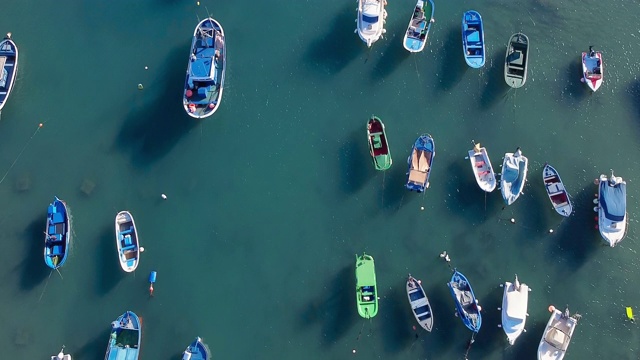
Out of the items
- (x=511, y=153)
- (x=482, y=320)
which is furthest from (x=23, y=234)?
(x=511, y=153)

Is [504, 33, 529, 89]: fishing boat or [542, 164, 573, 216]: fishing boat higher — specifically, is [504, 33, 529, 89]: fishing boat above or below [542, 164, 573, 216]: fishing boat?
above

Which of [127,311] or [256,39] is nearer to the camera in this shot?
[127,311]

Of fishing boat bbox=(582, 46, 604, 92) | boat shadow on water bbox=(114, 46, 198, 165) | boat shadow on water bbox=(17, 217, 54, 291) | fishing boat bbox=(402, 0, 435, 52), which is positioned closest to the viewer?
boat shadow on water bbox=(17, 217, 54, 291)

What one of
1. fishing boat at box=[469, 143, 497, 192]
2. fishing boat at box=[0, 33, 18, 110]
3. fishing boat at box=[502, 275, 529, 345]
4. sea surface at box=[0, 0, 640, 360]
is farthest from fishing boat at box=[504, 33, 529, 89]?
fishing boat at box=[0, 33, 18, 110]

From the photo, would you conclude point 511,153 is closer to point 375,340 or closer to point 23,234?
point 375,340

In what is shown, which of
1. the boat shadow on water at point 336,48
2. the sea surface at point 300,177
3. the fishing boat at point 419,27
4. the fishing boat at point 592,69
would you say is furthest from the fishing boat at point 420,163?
the fishing boat at point 592,69

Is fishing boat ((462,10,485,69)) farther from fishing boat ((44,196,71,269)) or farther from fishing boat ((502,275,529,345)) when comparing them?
fishing boat ((44,196,71,269))
